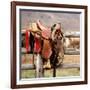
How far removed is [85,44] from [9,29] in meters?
0.67

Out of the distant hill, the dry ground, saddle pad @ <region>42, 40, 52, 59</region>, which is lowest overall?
the dry ground

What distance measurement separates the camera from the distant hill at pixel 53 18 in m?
1.86

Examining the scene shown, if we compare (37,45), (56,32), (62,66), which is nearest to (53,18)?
(56,32)

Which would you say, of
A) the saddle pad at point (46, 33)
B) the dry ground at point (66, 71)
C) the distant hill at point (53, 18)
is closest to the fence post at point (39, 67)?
the dry ground at point (66, 71)

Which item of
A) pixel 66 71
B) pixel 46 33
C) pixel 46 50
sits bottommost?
pixel 66 71

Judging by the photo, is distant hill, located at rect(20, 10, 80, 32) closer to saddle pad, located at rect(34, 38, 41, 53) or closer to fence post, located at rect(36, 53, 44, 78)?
saddle pad, located at rect(34, 38, 41, 53)

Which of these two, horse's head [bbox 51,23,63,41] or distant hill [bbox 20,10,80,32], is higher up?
distant hill [bbox 20,10,80,32]

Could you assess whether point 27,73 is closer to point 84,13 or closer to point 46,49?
point 46,49

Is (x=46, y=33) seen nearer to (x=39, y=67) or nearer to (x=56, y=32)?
(x=56, y=32)

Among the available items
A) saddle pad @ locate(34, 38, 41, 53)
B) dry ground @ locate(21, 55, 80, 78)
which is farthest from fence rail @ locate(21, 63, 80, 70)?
saddle pad @ locate(34, 38, 41, 53)

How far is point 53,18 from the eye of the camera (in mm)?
1937

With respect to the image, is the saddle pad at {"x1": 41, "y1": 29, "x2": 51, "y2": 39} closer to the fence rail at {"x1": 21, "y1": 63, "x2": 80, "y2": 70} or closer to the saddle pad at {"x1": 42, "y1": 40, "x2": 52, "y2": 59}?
the saddle pad at {"x1": 42, "y1": 40, "x2": 52, "y2": 59}

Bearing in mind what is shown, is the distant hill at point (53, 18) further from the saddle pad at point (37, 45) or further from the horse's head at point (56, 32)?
the saddle pad at point (37, 45)

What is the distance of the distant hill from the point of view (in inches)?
73.3
